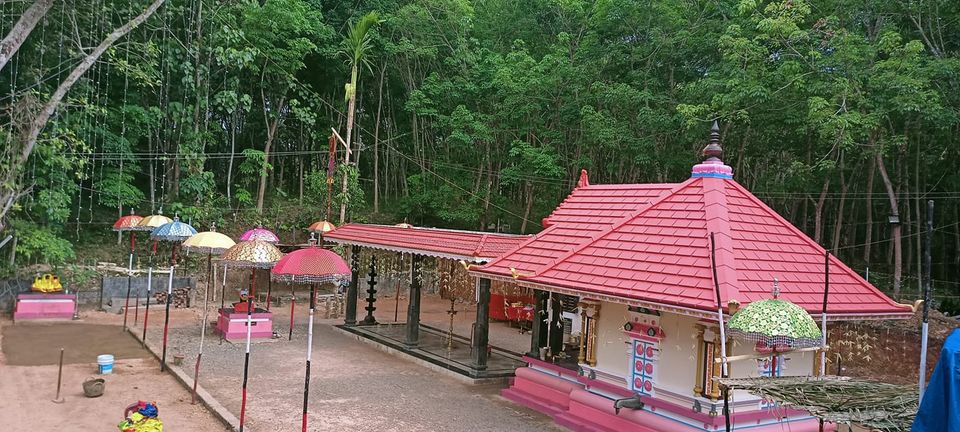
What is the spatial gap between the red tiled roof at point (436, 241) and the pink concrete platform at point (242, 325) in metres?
2.53

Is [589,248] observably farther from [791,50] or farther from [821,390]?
[791,50]

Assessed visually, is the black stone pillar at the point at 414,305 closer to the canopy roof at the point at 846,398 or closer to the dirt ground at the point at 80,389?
the dirt ground at the point at 80,389

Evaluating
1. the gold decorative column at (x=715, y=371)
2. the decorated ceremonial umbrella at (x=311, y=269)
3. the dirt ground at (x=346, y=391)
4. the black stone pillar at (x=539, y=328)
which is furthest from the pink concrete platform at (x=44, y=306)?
the gold decorative column at (x=715, y=371)

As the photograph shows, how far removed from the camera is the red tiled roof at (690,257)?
7180 millimetres

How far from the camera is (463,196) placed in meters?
26.4

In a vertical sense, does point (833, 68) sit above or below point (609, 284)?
above

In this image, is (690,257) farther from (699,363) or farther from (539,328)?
(539,328)

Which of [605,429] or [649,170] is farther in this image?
[649,170]

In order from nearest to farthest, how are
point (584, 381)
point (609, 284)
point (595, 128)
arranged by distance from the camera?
point (609, 284) → point (584, 381) → point (595, 128)

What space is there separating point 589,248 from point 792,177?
11.8 metres

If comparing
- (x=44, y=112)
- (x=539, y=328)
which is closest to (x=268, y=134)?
(x=44, y=112)

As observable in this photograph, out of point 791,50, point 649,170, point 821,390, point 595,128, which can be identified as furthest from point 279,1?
→ point 821,390

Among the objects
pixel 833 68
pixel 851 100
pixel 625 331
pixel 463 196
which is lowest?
pixel 625 331

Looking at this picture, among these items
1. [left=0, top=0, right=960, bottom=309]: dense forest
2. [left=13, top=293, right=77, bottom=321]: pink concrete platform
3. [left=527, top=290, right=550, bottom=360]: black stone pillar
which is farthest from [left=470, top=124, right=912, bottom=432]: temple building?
[left=13, top=293, right=77, bottom=321]: pink concrete platform
